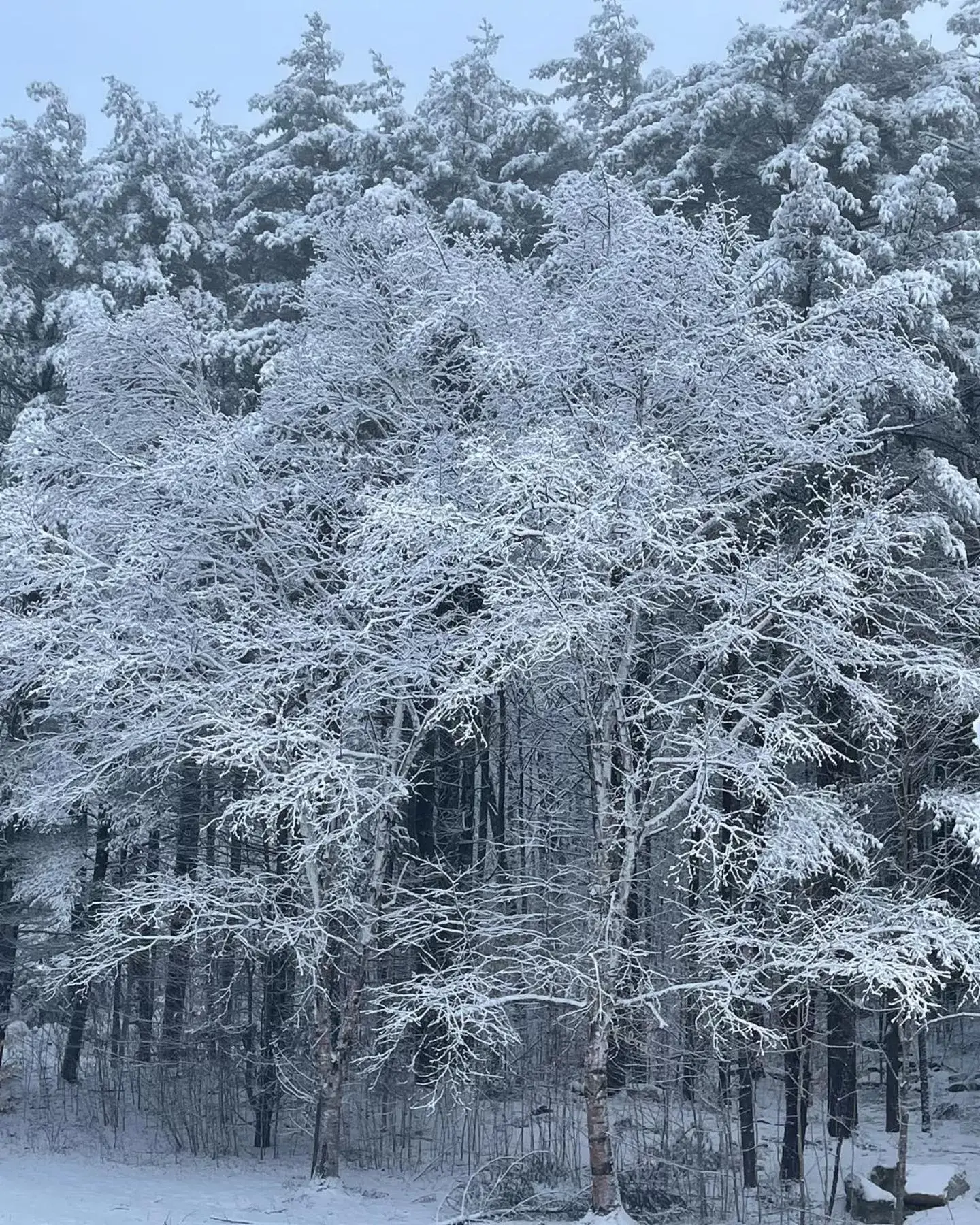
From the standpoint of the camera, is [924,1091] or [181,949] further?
[181,949]

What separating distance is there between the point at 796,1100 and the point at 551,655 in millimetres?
5850

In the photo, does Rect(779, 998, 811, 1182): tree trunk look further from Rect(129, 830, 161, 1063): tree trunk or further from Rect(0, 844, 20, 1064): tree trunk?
Rect(0, 844, 20, 1064): tree trunk

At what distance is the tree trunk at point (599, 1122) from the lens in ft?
34.2

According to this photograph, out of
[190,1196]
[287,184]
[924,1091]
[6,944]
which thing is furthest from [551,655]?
[287,184]

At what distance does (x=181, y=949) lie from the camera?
622 inches

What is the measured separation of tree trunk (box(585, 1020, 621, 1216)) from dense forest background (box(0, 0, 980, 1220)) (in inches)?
1.9

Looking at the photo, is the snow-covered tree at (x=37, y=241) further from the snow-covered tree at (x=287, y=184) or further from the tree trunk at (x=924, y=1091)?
the tree trunk at (x=924, y=1091)

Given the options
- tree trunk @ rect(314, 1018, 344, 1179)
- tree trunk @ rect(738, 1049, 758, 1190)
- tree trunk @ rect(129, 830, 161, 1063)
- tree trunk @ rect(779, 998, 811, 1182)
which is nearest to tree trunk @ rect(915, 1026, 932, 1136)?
tree trunk @ rect(779, 998, 811, 1182)

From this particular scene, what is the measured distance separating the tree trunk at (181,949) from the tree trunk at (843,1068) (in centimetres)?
736

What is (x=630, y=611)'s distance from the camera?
11336 mm

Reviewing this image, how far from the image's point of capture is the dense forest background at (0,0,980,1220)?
417 inches

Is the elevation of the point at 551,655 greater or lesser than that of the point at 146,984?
greater

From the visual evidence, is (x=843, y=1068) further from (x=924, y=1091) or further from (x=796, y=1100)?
(x=924, y=1091)

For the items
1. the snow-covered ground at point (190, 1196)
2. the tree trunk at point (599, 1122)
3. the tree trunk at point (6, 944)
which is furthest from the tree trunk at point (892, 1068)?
the tree trunk at point (6, 944)
